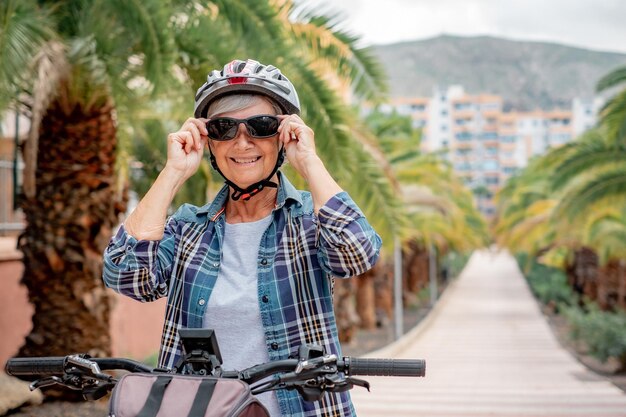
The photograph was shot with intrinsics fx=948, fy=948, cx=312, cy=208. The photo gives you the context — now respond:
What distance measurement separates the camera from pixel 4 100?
7379 mm

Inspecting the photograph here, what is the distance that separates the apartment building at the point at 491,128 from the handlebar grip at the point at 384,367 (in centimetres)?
14952

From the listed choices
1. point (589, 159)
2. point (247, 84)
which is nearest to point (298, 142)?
point (247, 84)

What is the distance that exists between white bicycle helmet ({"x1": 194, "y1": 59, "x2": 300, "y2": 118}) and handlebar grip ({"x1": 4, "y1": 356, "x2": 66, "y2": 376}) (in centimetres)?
79

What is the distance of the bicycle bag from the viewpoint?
6.34ft

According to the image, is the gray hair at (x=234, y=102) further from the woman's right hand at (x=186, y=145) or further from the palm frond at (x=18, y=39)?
the palm frond at (x=18, y=39)

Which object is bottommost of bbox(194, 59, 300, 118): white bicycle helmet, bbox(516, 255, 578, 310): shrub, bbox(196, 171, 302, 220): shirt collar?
bbox(516, 255, 578, 310): shrub

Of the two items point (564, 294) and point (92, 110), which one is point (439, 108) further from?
point (92, 110)

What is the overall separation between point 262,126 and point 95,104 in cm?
684

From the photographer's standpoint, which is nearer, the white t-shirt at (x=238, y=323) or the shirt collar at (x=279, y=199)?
the white t-shirt at (x=238, y=323)

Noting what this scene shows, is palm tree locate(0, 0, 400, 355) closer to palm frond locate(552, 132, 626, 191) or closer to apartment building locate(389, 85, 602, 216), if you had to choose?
palm frond locate(552, 132, 626, 191)

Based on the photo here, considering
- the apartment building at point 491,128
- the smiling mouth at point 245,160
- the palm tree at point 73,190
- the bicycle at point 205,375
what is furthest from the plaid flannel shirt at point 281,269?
the apartment building at point 491,128

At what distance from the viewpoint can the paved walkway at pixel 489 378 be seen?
1139 centimetres

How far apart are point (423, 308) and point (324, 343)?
118 ft

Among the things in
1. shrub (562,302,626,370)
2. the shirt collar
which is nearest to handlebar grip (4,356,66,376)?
the shirt collar
